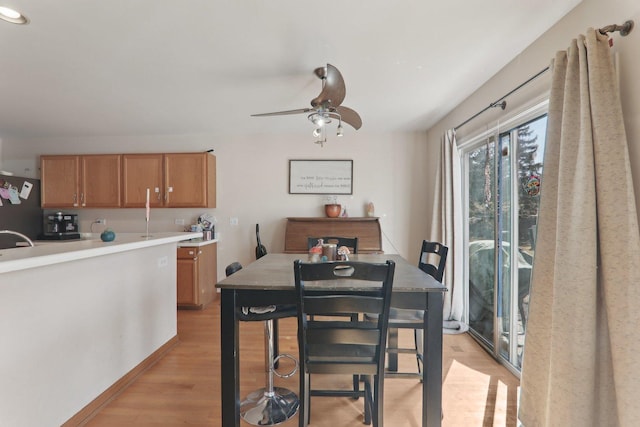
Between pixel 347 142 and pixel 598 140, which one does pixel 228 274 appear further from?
pixel 347 142

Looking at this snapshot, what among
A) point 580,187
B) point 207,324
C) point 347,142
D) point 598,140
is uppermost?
point 347,142

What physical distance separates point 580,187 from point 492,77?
1568 millimetres

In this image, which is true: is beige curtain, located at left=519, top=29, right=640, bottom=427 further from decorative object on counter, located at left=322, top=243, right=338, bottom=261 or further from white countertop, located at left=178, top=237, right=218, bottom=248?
white countertop, located at left=178, top=237, right=218, bottom=248

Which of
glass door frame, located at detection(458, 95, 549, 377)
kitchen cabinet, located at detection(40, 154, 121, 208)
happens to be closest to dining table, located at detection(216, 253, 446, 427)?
glass door frame, located at detection(458, 95, 549, 377)

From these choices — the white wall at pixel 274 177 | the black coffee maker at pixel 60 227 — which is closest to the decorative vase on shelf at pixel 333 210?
the white wall at pixel 274 177

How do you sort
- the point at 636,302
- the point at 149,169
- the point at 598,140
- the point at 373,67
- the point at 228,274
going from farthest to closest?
the point at 149,169 → the point at 373,67 → the point at 228,274 → the point at 598,140 → the point at 636,302

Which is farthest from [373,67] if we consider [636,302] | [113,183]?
[113,183]

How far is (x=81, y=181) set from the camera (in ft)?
13.1

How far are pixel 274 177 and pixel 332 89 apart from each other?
2389 mm

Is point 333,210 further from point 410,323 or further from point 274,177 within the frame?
point 410,323

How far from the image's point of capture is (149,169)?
3949 mm

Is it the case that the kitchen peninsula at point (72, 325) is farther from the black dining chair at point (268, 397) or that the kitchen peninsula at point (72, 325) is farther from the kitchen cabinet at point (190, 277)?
the kitchen cabinet at point (190, 277)

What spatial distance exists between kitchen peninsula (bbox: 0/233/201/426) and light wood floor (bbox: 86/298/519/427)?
18 cm

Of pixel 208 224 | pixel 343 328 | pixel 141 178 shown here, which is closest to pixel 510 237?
pixel 343 328
